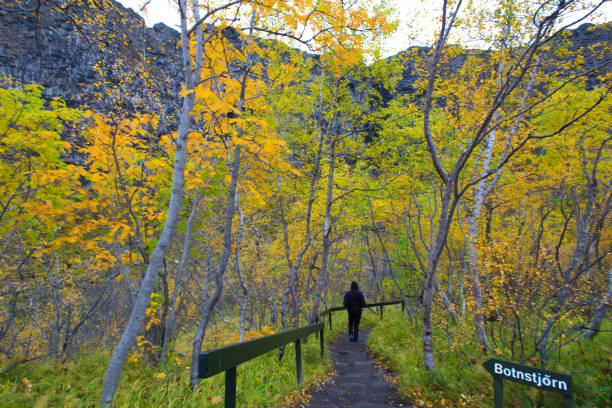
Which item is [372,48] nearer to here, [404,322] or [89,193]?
[89,193]

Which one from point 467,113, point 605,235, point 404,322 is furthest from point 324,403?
point 605,235

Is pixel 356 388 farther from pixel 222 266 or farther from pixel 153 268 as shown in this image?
pixel 153 268

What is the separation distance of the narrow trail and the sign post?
2.02 metres

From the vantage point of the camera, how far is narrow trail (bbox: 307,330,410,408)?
14.5ft

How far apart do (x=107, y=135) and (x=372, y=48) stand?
6424 mm

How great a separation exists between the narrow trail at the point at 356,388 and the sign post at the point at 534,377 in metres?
2.02

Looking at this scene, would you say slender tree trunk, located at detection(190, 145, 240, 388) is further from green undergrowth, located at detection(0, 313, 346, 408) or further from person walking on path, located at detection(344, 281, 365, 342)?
person walking on path, located at detection(344, 281, 365, 342)

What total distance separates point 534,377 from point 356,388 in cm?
313

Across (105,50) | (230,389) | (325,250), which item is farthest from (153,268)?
(325,250)

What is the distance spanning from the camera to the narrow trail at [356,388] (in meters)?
4.41

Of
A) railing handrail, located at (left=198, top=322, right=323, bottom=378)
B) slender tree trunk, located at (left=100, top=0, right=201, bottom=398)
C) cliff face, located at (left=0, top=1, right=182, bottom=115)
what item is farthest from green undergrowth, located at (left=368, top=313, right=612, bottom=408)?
cliff face, located at (left=0, top=1, right=182, bottom=115)

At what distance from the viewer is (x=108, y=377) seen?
2.65 metres

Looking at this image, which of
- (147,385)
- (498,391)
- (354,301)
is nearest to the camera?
(498,391)

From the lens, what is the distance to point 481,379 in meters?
4.52
